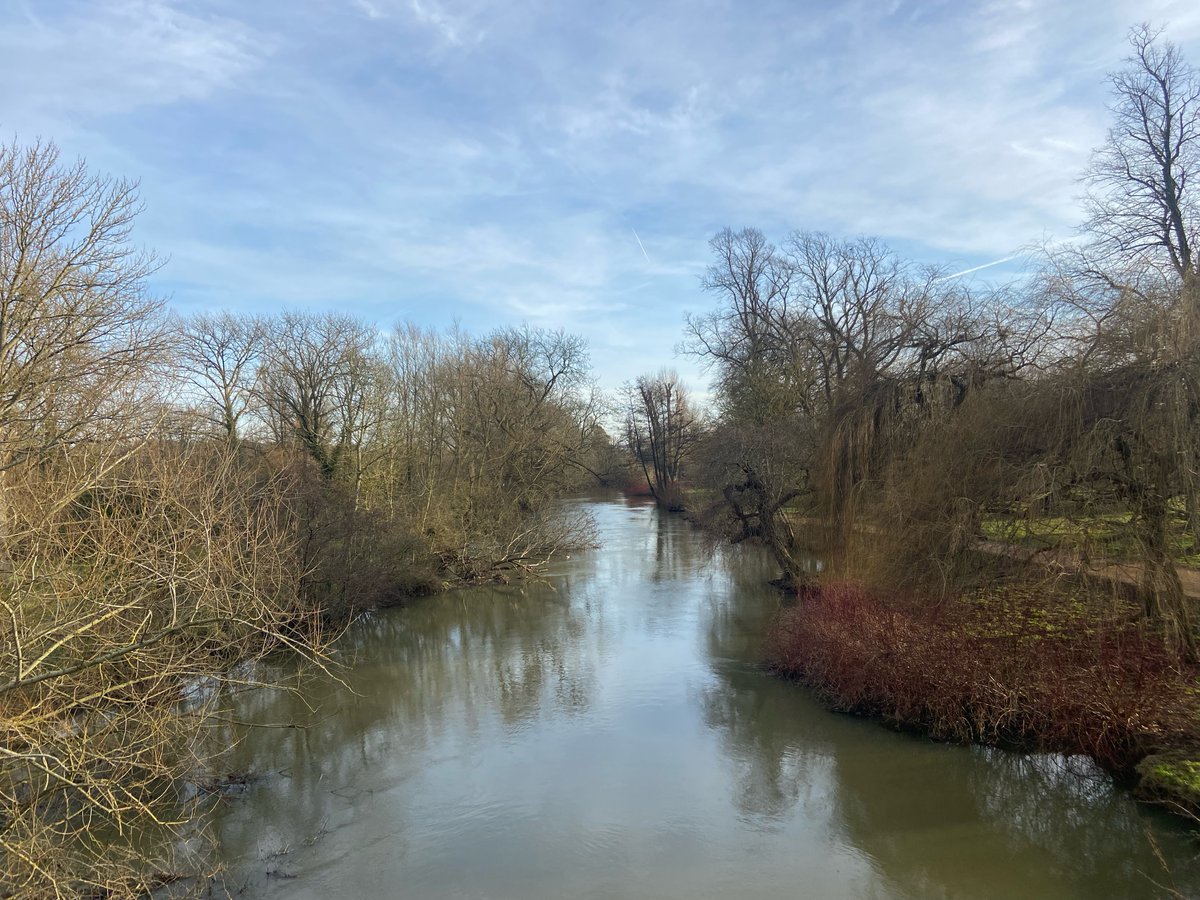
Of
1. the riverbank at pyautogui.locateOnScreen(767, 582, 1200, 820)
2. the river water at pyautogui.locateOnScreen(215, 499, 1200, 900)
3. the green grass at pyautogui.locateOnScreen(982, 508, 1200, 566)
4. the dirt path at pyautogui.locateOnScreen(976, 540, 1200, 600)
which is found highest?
the green grass at pyautogui.locateOnScreen(982, 508, 1200, 566)

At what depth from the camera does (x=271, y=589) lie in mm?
12164

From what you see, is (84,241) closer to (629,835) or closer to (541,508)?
(629,835)

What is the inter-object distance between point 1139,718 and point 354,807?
28.8ft

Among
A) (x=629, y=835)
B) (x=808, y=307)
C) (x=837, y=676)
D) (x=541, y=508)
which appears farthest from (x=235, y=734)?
(x=808, y=307)

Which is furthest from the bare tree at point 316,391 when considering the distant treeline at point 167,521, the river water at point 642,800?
the river water at point 642,800

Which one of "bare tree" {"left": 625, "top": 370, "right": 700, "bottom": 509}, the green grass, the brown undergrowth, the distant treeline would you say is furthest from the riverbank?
"bare tree" {"left": 625, "top": 370, "right": 700, "bottom": 509}

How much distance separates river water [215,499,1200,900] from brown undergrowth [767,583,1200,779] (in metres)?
0.38

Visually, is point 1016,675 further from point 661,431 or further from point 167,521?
point 661,431

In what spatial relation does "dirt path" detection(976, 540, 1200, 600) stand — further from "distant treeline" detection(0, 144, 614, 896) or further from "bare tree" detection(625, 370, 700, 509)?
"bare tree" detection(625, 370, 700, 509)

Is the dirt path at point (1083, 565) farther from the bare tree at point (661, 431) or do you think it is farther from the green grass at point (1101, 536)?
the bare tree at point (661, 431)

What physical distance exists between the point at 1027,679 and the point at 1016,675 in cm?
12

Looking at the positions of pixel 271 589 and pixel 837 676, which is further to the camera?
pixel 271 589

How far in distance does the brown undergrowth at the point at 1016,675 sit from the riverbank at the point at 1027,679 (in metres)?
0.01

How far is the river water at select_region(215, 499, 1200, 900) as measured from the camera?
688 cm
